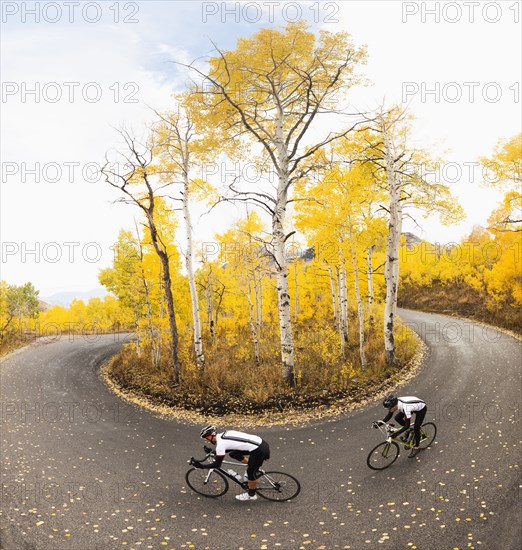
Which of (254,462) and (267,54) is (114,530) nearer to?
(254,462)

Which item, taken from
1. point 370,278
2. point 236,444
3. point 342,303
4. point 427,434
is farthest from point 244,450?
point 370,278

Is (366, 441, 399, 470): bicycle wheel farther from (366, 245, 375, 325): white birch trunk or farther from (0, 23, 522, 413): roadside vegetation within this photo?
(366, 245, 375, 325): white birch trunk

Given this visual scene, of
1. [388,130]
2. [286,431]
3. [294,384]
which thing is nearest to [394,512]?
[286,431]

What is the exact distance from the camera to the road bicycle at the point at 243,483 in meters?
8.54

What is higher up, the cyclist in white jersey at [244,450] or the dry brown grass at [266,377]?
the cyclist in white jersey at [244,450]

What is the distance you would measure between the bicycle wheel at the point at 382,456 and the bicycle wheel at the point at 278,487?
7.26 ft

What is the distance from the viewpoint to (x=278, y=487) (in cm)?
859

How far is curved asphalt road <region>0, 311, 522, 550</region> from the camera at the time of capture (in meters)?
7.18

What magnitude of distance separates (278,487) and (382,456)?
10.2 feet

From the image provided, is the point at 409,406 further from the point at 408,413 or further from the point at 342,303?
the point at 342,303

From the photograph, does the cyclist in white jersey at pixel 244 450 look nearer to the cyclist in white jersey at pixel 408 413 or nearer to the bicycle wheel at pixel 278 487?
the bicycle wheel at pixel 278 487

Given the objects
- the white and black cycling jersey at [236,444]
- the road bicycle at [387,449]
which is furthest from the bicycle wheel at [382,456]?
the white and black cycling jersey at [236,444]

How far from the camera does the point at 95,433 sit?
1339cm


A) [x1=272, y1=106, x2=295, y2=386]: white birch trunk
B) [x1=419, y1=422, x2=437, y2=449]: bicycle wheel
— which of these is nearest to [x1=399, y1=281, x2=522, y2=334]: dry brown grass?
[x1=419, y1=422, x2=437, y2=449]: bicycle wheel
